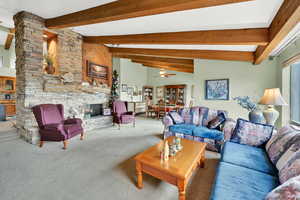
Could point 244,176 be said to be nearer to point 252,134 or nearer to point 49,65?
point 252,134

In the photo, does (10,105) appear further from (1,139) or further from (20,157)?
(20,157)

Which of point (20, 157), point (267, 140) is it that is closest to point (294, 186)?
point (267, 140)

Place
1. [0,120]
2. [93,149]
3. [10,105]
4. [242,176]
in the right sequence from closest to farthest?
[242,176] < [93,149] < [0,120] < [10,105]

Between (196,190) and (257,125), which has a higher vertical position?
(257,125)

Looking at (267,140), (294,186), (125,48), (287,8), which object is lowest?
(267,140)

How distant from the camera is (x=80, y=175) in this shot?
196 cm

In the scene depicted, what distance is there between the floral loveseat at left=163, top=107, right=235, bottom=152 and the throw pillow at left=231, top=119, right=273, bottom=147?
0.25m

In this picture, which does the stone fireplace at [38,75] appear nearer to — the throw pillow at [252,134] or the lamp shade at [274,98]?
the throw pillow at [252,134]

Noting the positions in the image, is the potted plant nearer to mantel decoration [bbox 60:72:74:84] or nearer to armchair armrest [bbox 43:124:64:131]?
mantel decoration [bbox 60:72:74:84]

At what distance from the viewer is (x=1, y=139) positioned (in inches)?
125

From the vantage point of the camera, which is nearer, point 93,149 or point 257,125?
point 257,125

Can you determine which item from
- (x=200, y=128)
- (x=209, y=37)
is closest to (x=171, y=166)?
(x=200, y=128)

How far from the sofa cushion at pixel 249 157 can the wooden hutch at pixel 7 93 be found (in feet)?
29.0

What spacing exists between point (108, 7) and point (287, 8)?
101 inches
